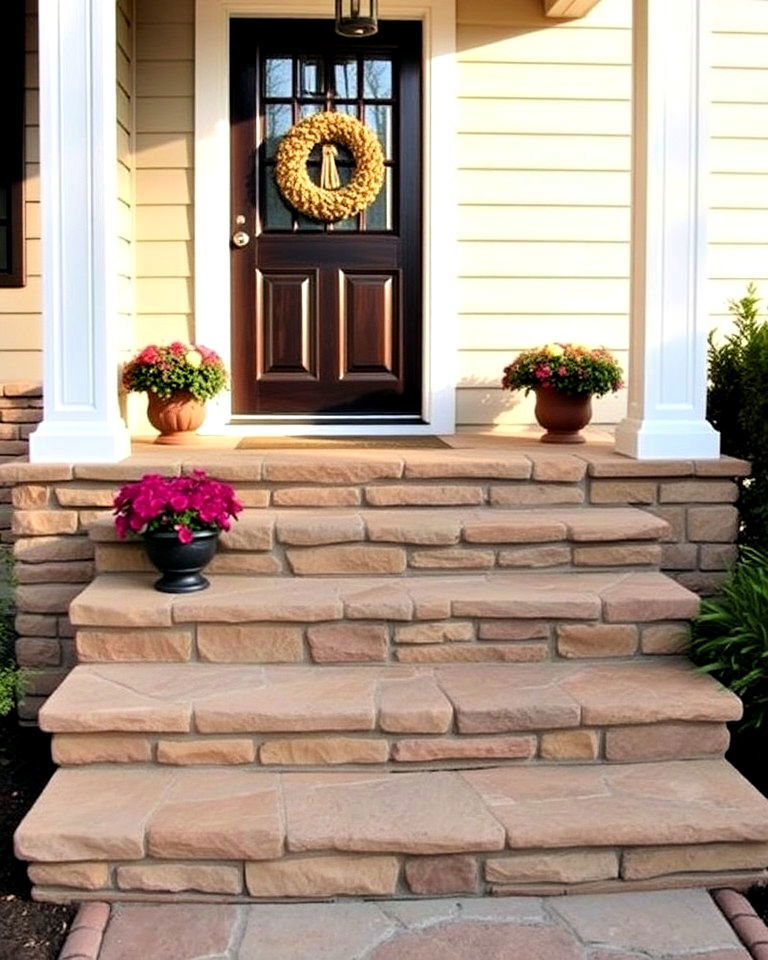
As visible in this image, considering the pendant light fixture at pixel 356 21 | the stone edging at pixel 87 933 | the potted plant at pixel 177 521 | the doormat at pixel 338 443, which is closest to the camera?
the stone edging at pixel 87 933

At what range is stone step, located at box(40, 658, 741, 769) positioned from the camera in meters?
2.73

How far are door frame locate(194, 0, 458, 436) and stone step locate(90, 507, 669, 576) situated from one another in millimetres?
1493

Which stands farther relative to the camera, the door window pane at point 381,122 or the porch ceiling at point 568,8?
the door window pane at point 381,122

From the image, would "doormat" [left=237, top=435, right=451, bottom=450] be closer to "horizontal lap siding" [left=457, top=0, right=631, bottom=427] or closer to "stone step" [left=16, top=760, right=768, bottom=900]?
"horizontal lap siding" [left=457, top=0, right=631, bottom=427]

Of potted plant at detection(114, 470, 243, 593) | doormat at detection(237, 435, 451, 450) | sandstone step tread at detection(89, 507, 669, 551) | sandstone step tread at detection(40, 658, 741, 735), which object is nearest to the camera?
sandstone step tread at detection(40, 658, 741, 735)

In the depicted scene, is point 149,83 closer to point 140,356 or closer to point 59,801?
point 140,356

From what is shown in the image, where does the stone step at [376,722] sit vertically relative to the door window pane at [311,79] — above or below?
below

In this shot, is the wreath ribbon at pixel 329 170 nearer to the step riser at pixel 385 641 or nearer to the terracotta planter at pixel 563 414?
the terracotta planter at pixel 563 414

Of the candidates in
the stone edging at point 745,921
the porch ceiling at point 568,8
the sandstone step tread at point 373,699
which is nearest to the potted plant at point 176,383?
the sandstone step tread at point 373,699

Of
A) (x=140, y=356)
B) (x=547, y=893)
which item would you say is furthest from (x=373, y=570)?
(x=140, y=356)

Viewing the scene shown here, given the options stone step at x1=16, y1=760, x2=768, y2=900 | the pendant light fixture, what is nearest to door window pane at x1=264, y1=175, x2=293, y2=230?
the pendant light fixture

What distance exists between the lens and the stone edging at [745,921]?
2277 millimetres

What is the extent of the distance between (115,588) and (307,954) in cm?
135

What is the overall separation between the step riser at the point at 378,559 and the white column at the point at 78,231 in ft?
1.43
